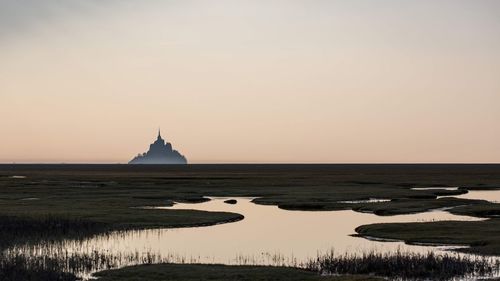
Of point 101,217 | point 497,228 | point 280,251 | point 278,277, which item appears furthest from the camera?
point 101,217

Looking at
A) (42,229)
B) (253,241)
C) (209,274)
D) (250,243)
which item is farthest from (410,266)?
(42,229)

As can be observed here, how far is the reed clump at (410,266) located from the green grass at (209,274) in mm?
1897

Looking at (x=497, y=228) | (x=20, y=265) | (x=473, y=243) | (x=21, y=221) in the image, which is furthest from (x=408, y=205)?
(x=20, y=265)

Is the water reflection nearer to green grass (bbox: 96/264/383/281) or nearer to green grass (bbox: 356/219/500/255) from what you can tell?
green grass (bbox: 356/219/500/255)

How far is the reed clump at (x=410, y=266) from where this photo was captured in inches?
1070

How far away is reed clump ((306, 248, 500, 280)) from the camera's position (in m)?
27.2

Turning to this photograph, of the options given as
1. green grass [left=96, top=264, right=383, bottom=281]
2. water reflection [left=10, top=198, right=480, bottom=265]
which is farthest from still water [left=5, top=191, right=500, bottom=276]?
green grass [left=96, top=264, right=383, bottom=281]

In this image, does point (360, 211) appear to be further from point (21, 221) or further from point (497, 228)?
point (21, 221)

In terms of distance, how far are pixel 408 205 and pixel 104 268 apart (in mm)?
44121

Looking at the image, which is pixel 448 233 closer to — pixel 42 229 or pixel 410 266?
pixel 410 266

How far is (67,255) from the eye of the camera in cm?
3131

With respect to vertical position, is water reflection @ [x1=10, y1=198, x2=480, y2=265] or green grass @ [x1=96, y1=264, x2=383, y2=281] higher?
green grass @ [x1=96, y1=264, x2=383, y2=281]

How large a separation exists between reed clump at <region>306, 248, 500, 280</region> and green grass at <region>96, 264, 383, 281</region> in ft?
6.22

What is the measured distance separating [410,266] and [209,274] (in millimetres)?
9794
